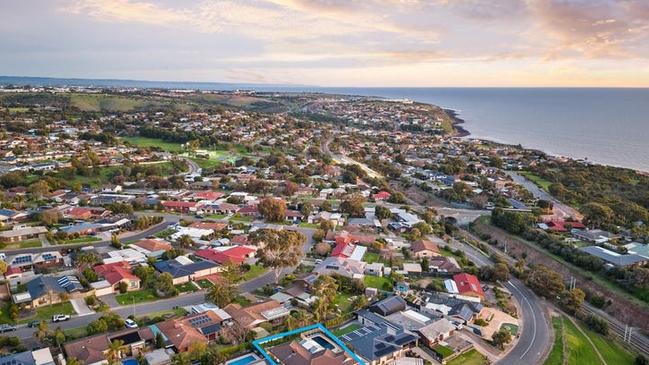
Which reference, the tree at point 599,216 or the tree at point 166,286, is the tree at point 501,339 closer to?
the tree at point 166,286

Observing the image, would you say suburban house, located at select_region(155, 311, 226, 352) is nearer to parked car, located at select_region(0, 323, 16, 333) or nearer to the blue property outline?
the blue property outline

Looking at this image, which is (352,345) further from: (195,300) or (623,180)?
(623,180)

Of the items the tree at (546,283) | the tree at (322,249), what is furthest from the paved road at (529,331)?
the tree at (322,249)

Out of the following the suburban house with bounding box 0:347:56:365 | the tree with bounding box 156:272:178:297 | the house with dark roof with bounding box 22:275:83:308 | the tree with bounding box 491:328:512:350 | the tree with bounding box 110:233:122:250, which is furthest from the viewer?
the tree with bounding box 110:233:122:250

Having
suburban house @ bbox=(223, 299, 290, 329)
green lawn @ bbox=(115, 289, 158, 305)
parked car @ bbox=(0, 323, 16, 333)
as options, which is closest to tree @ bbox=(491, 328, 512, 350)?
suburban house @ bbox=(223, 299, 290, 329)

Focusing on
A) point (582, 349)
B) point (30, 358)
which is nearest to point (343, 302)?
point (582, 349)

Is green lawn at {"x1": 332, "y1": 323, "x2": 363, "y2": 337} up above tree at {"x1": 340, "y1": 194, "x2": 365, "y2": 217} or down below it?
below
